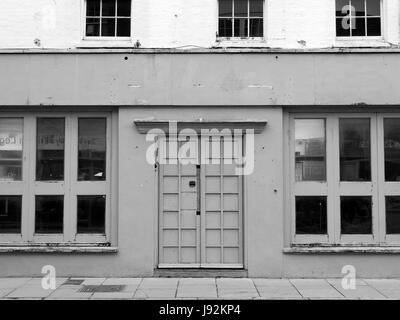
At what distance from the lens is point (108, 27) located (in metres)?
11.1

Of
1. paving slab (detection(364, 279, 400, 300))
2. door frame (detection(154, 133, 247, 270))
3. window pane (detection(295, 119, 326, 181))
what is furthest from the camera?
window pane (detection(295, 119, 326, 181))

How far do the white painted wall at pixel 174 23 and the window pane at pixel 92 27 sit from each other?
0.20 metres

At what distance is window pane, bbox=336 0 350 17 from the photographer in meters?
11.1

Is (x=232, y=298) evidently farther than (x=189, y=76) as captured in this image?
No

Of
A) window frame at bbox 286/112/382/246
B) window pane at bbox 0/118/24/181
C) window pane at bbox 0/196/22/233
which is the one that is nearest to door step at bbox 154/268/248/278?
window frame at bbox 286/112/382/246

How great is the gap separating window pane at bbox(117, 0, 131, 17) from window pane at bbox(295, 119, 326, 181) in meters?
3.98

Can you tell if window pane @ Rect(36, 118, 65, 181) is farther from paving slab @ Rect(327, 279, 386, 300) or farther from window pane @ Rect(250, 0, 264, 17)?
paving slab @ Rect(327, 279, 386, 300)

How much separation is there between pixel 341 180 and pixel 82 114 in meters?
5.22

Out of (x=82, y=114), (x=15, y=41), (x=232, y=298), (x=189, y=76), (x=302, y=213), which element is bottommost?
(x=232, y=298)

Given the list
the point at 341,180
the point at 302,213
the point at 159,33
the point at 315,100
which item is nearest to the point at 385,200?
the point at 341,180

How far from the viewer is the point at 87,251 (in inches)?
416

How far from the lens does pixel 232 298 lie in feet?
29.7

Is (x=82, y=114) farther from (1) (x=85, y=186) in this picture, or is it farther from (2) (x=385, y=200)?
(2) (x=385, y=200)

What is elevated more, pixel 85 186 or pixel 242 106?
pixel 242 106
